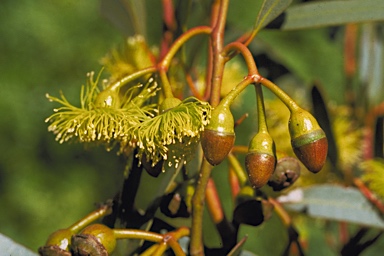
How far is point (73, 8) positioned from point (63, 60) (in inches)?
13.9

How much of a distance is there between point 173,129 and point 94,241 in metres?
0.16

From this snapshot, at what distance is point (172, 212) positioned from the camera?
892 mm

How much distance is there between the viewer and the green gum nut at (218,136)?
0.73 metres

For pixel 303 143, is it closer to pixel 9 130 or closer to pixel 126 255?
pixel 126 255

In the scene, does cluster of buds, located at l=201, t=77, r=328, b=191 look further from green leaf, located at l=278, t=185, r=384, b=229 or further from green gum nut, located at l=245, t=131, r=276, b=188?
green leaf, located at l=278, t=185, r=384, b=229

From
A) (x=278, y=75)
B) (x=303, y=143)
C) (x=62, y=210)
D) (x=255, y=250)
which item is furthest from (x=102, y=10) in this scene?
(x=62, y=210)

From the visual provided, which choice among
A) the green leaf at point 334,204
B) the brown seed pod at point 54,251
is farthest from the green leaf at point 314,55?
the brown seed pod at point 54,251

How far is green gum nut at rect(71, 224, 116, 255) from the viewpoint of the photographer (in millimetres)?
777

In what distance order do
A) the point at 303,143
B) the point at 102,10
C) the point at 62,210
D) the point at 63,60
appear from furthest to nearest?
the point at 63,60 → the point at 62,210 → the point at 102,10 → the point at 303,143

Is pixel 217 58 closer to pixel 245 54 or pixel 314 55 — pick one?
pixel 245 54

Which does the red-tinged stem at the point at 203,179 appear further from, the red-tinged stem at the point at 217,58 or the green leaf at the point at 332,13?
the green leaf at the point at 332,13

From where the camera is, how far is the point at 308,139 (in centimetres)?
76

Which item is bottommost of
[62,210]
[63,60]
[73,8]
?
[62,210]

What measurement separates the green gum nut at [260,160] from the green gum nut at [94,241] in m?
0.19
